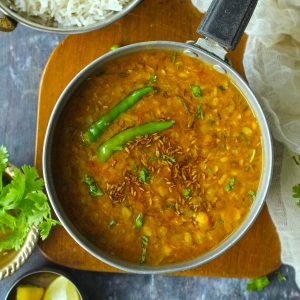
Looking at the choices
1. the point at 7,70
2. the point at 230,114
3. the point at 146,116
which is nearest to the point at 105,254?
the point at 146,116

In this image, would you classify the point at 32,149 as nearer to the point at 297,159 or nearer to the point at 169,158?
the point at 169,158

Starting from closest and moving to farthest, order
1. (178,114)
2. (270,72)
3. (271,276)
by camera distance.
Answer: (178,114) < (270,72) < (271,276)

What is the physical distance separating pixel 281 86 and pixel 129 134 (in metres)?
0.65

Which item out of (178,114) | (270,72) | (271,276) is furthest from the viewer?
(271,276)

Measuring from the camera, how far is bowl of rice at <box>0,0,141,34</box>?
2.23m

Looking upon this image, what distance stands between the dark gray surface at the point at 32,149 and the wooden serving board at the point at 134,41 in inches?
9.1

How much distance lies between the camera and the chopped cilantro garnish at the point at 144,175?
2102 millimetres

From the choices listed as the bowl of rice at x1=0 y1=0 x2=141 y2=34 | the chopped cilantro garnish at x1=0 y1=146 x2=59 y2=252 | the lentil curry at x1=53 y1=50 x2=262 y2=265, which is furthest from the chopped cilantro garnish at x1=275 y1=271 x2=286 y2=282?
the bowl of rice at x1=0 y1=0 x2=141 y2=34

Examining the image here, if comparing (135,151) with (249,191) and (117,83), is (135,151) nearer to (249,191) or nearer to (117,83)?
(117,83)

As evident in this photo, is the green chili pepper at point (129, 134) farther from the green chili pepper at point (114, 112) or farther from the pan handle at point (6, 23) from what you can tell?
the pan handle at point (6, 23)

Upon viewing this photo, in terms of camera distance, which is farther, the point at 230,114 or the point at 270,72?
the point at 270,72

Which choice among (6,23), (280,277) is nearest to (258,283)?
(280,277)

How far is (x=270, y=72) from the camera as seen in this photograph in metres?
2.27

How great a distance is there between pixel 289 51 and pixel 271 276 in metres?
0.95
